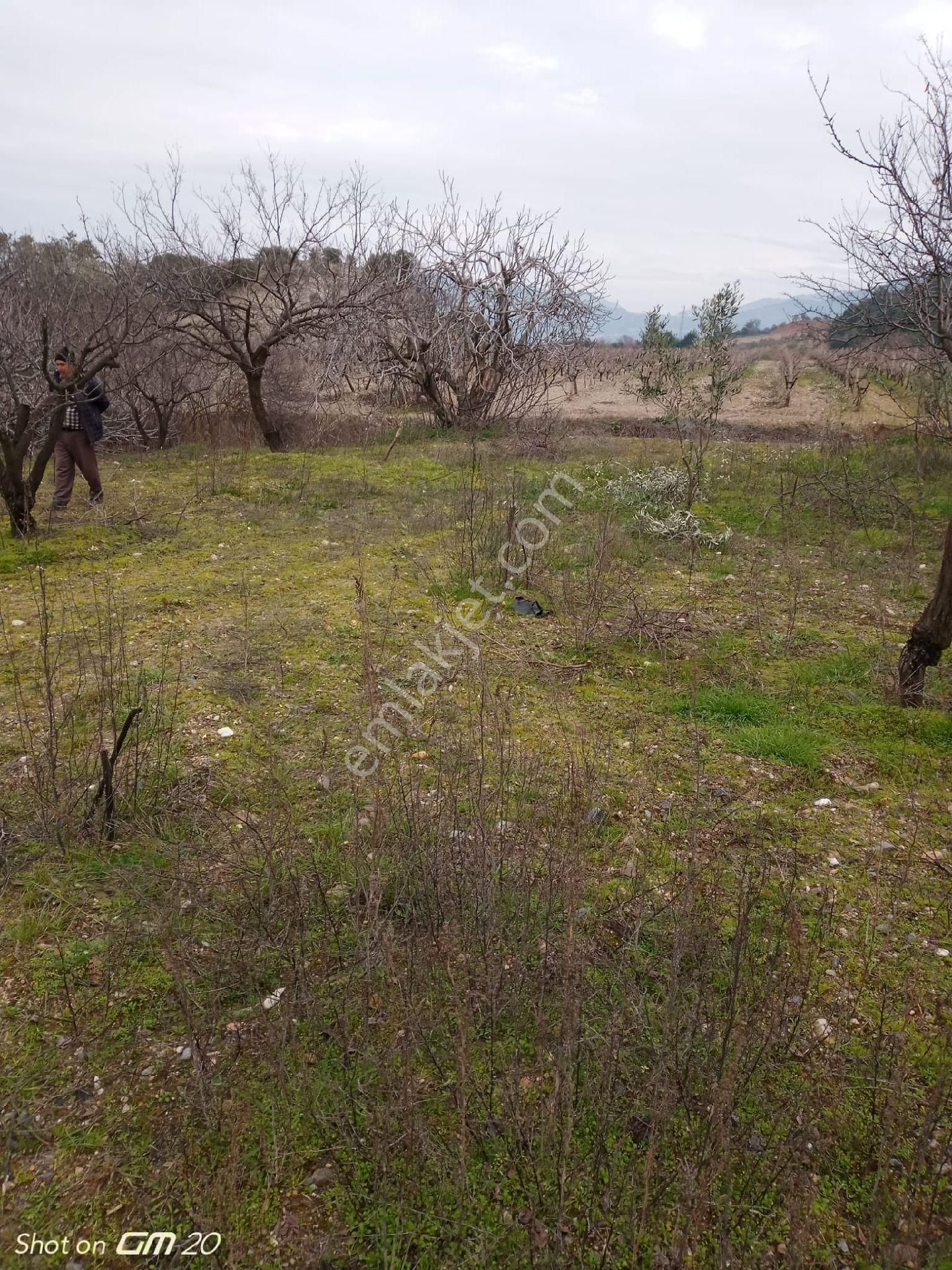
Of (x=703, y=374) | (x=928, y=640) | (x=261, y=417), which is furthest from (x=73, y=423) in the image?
(x=703, y=374)

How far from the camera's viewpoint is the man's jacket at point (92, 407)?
657 cm

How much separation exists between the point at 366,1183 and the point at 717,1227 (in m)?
0.77

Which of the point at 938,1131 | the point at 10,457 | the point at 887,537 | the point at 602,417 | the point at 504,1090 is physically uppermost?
the point at 602,417

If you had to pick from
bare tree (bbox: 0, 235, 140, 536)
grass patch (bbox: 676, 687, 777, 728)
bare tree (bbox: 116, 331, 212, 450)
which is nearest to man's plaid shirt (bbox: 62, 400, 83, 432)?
bare tree (bbox: 0, 235, 140, 536)

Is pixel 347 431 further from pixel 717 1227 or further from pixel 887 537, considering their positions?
pixel 717 1227

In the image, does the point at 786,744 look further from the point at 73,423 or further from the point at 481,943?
the point at 73,423

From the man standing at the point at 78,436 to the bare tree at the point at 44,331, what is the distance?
0.13 m

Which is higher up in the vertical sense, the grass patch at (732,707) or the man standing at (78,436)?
the man standing at (78,436)

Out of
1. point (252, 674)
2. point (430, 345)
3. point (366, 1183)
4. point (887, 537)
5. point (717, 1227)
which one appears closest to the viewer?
point (717, 1227)

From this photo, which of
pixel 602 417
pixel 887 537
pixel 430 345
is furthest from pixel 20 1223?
pixel 602 417

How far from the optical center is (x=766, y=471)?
962cm

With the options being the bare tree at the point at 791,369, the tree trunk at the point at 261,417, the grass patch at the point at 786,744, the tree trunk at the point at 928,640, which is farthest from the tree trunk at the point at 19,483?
the bare tree at the point at 791,369

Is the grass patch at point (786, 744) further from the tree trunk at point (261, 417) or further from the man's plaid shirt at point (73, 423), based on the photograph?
the tree trunk at point (261, 417)

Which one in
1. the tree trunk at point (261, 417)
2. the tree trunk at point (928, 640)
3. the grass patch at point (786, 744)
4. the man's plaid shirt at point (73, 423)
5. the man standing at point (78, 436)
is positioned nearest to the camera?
the grass patch at point (786, 744)
